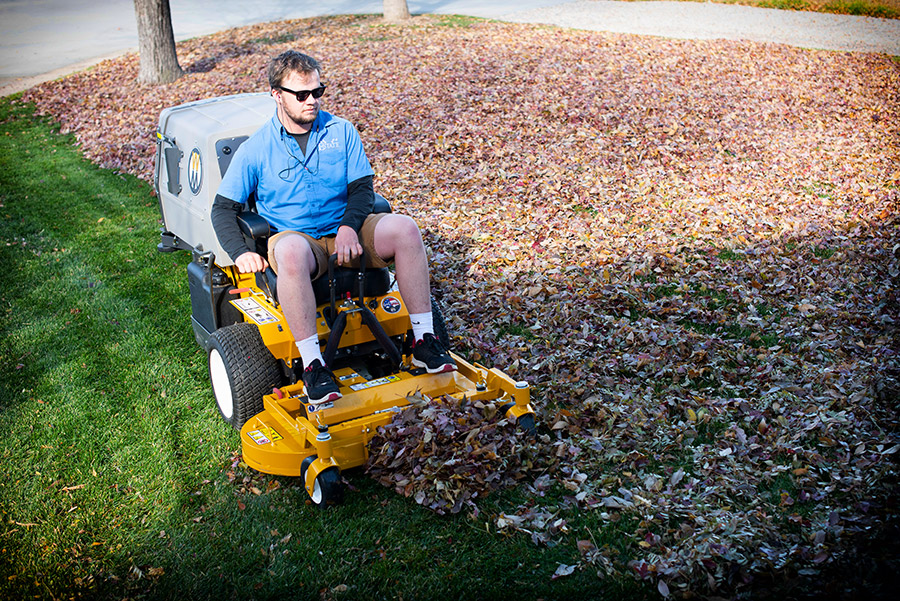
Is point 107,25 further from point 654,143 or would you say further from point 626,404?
point 626,404

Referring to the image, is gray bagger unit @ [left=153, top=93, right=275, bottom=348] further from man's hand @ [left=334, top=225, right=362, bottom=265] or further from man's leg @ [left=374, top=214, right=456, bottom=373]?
man's leg @ [left=374, top=214, right=456, bottom=373]

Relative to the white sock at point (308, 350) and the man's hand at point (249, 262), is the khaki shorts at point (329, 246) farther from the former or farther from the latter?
the white sock at point (308, 350)

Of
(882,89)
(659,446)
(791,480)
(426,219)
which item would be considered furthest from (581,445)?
(882,89)

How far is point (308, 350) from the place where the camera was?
377 centimetres

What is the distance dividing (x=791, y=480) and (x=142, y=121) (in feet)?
32.4

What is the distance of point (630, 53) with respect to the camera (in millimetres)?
13078

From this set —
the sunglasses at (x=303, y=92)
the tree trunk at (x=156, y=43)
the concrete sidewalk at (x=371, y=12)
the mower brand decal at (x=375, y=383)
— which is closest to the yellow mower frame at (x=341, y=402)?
the mower brand decal at (x=375, y=383)

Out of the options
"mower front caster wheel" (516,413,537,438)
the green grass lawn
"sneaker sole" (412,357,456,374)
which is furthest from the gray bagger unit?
"mower front caster wheel" (516,413,537,438)

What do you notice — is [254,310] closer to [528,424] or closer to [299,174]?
[299,174]

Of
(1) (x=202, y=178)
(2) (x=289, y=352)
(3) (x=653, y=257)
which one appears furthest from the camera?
(3) (x=653, y=257)

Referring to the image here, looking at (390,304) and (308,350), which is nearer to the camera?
(308,350)

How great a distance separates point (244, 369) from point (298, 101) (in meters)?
1.47

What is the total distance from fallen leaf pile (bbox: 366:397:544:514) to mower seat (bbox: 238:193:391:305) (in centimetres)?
77

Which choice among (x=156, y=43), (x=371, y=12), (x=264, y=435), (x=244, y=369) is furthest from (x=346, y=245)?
(x=371, y=12)
